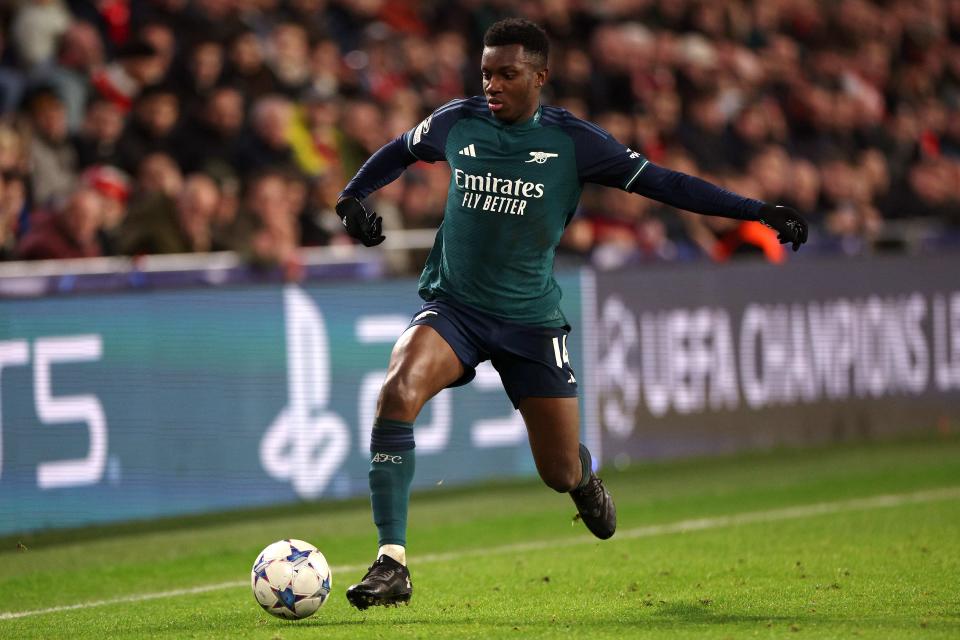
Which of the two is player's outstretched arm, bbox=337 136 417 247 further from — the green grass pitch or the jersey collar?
the green grass pitch

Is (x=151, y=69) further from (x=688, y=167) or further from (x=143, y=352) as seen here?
(x=688, y=167)

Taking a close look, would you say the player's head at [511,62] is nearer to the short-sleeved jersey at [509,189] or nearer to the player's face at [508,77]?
the player's face at [508,77]

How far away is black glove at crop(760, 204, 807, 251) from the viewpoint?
6.30m

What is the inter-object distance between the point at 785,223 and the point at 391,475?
6.08 ft

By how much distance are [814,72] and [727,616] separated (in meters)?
12.8

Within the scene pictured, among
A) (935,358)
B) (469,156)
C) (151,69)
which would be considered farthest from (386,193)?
(469,156)

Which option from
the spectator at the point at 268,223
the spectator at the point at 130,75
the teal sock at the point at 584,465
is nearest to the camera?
the teal sock at the point at 584,465

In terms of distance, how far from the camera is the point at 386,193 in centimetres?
1257

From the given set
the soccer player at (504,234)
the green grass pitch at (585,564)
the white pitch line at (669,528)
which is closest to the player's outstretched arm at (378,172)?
the soccer player at (504,234)

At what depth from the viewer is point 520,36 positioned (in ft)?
21.0

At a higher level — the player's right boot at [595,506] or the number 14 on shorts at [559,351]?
the number 14 on shorts at [559,351]

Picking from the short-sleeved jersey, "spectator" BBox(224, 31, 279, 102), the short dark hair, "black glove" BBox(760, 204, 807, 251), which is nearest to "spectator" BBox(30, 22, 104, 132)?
"spectator" BBox(224, 31, 279, 102)

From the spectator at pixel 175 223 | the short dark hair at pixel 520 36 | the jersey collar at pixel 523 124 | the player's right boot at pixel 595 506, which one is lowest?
the player's right boot at pixel 595 506

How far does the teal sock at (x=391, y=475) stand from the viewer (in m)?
6.29
